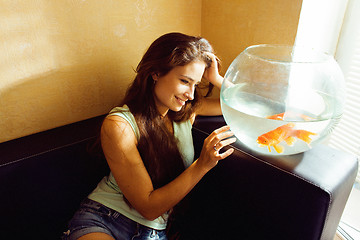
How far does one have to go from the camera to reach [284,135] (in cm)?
75

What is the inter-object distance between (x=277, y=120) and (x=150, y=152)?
491 mm

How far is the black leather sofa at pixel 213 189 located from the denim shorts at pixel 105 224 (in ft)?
0.41

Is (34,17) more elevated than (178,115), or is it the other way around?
(34,17)

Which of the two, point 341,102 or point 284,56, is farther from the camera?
point 284,56

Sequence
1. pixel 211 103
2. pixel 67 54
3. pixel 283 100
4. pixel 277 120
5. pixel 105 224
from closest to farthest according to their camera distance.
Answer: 1. pixel 277 120
2. pixel 283 100
3. pixel 105 224
4. pixel 67 54
5. pixel 211 103

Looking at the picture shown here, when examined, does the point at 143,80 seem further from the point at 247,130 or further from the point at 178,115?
the point at 247,130

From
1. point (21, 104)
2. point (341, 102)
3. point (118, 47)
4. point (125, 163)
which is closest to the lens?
point (341, 102)

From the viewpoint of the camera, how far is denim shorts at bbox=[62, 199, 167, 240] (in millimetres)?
942

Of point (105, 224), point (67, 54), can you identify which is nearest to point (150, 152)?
point (105, 224)

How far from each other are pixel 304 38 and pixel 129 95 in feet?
2.62

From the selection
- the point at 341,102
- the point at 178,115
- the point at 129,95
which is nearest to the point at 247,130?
the point at 341,102

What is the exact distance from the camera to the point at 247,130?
795 mm

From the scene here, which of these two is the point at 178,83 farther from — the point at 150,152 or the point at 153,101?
the point at 150,152

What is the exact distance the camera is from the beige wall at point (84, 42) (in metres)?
0.98
